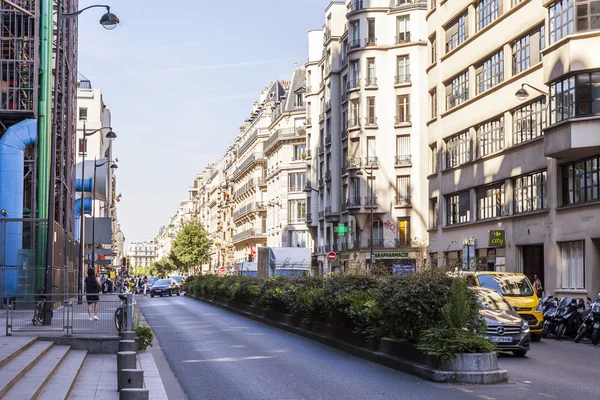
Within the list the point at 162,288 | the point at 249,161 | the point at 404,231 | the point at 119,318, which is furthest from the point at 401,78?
the point at 119,318

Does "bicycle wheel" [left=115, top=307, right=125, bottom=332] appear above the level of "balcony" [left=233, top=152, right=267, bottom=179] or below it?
below

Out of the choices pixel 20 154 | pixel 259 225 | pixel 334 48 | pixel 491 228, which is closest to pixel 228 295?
pixel 20 154

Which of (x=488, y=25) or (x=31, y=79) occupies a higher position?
(x=488, y=25)

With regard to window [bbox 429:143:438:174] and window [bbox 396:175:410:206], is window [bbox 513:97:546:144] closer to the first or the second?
window [bbox 429:143:438:174]

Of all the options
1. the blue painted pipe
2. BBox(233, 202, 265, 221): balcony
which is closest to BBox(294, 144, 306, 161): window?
BBox(233, 202, 265, 221): balcony

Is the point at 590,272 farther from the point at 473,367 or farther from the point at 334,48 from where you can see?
the point at 334,48

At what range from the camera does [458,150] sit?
5253 centimetres

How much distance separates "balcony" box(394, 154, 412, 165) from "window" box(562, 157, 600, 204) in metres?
31.6

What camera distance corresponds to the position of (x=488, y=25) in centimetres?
4744

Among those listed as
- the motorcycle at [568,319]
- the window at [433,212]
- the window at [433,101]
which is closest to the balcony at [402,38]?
the window at [433,101]

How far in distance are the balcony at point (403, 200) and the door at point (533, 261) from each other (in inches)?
1032

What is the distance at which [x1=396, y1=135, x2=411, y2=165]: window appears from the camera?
234 feet

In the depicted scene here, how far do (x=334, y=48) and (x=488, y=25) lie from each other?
32541 mm

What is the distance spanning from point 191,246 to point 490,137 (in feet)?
288
